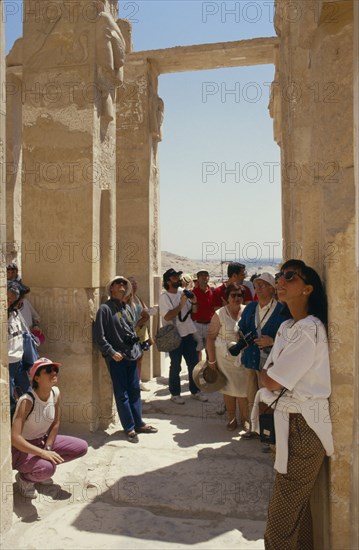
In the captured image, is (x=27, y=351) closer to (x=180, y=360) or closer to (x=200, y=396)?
(x=180, y=360)

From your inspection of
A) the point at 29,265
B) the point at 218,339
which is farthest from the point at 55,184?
the point at 218,339

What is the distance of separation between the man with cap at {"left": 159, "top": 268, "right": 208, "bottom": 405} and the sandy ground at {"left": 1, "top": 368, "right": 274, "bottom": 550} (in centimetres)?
98

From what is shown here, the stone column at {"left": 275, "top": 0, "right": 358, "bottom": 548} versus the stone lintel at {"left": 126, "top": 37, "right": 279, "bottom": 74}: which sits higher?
the stone lintel at {"left": 126, "top": 37, "right": 279, "bottom": 74}

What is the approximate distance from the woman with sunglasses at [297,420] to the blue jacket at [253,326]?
1568 mm

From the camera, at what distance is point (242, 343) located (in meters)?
4.23

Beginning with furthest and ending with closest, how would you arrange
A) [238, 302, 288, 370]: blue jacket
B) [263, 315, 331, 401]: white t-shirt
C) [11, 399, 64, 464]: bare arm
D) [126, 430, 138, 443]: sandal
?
[126, 430, 138, 443]: sandal
[238, 302, 288, 370]: blue jacket
[11, 399, 64, 464]: bare arm
[263, 315, 331, 401]: white t-shirt

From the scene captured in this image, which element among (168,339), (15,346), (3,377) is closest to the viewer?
(3,377)

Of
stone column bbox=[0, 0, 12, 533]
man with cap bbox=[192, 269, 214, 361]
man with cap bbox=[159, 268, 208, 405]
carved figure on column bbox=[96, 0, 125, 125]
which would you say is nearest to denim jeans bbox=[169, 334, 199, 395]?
man with cap bbox=[159, 268, 208, 405]

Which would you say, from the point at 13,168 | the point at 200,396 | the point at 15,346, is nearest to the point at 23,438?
the point at 15,346

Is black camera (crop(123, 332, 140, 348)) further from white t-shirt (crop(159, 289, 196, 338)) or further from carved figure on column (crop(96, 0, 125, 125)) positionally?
carved figure on column (crop(96, 0, 125, 125))

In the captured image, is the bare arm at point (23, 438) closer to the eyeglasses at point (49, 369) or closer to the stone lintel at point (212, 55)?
the eyeglasses at point (49, 369)

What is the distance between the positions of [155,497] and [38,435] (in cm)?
98

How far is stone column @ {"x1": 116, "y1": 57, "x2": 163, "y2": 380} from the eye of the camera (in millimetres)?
6980

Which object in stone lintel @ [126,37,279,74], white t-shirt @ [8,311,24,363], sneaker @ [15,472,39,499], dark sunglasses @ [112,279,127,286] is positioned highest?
stone lintel @ [126,37,279,74]
